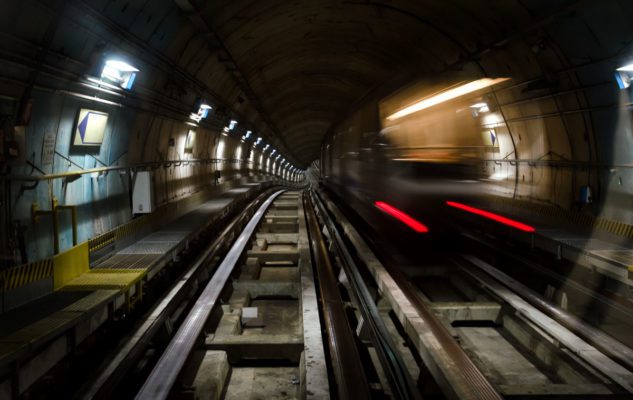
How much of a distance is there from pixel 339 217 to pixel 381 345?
9173 millimetres

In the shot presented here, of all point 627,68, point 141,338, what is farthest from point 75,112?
point 627,68

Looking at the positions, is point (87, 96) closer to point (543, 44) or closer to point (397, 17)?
point (397, 17)

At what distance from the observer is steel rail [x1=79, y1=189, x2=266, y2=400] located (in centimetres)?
433

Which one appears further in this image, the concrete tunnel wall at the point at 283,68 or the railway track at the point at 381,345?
the concrete tunnel wall at the point at 283,68

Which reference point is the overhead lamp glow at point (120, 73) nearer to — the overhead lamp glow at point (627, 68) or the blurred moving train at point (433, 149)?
the blurred moving train at point (433, 149)

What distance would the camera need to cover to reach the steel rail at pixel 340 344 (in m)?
4.17

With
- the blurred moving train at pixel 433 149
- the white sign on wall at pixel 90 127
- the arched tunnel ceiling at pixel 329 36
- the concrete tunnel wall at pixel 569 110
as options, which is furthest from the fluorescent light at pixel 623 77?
the white sign on wall at pixel 90 127

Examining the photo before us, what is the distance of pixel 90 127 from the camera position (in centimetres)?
718

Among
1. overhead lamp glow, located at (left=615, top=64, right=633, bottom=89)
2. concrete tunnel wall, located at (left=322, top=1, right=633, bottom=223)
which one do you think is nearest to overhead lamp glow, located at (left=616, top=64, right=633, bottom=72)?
overhead lamp glow, located at (left=615, top=64, right=633, bottom=89)

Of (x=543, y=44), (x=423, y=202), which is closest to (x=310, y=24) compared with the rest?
(x=543, y=44)

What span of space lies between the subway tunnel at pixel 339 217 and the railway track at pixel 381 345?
0.03 m

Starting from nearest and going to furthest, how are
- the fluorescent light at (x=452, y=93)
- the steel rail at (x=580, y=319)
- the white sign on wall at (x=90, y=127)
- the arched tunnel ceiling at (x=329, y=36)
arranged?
the steel rail at (x=580, y=319) < the white sign on wall at (x=90, y=127) < the fluorescent light at (x=452, y=93) < the arched tunnel ceiling at (x=329, y=36)

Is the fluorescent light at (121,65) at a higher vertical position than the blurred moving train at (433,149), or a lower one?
higher

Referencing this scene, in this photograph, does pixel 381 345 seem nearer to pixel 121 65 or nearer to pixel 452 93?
pixel 452 93
